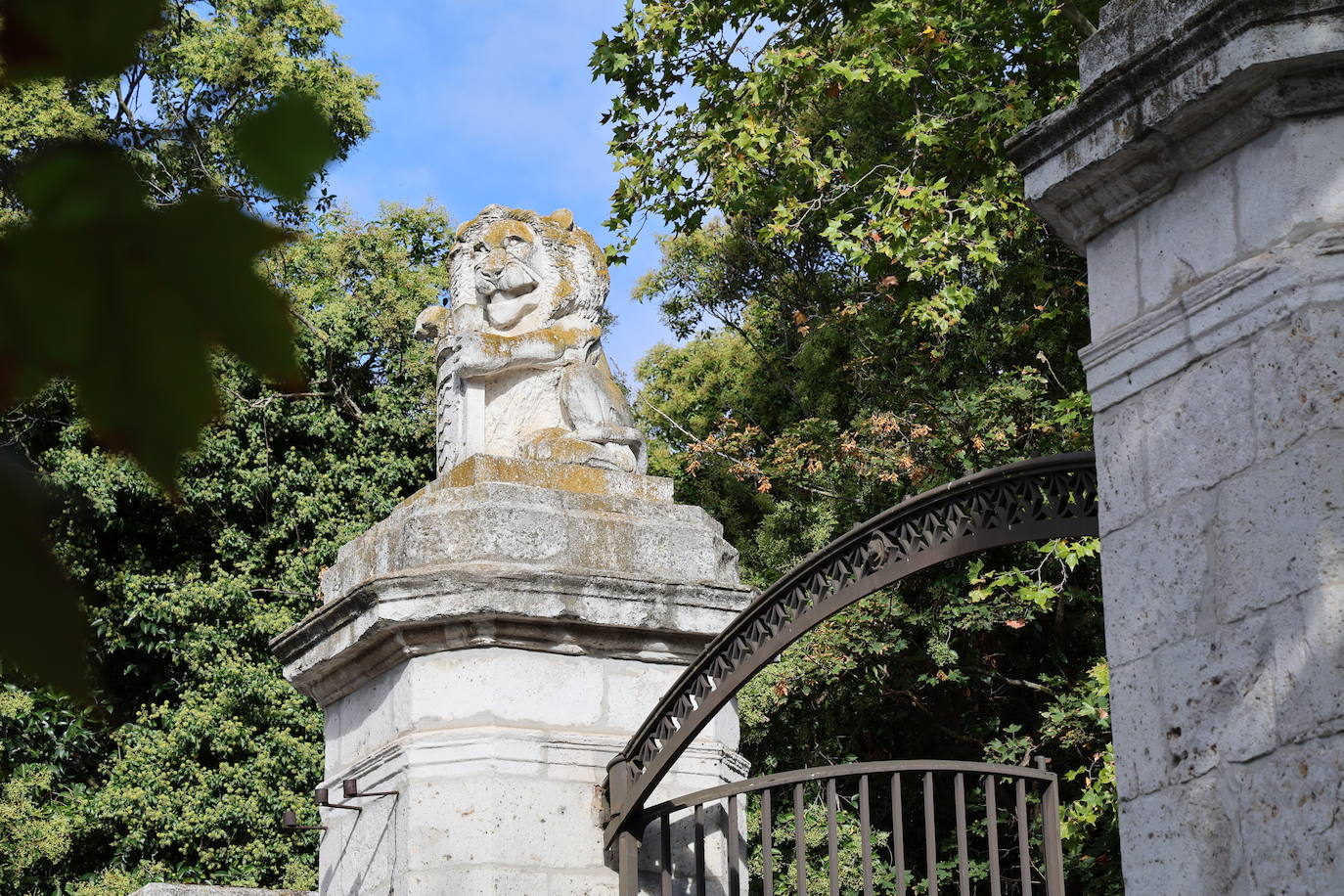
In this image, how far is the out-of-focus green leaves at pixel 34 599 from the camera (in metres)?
0.60

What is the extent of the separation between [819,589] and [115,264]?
12.2 ft

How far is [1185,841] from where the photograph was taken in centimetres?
270

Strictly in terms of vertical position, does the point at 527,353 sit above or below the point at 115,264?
above

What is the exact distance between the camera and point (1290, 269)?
2684mm

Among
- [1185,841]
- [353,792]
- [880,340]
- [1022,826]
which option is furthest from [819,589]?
[880,340]

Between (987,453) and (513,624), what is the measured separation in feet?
27.8

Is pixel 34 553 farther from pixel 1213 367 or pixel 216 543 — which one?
pixel 216 543

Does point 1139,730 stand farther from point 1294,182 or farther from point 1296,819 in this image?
point 1294,182

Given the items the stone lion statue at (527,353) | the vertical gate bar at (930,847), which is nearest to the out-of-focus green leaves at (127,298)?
the vertical gate bar at (930,847)

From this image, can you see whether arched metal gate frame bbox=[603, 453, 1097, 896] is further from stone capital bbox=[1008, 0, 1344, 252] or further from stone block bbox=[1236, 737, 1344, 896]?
stone block bbox=[1236, 737, 1344, 896]

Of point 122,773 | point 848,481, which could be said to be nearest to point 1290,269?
point 848,481

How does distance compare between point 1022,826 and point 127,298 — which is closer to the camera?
point 127,298

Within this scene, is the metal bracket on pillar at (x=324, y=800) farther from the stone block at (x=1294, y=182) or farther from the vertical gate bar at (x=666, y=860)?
the stone block at (x=1294, y=182)

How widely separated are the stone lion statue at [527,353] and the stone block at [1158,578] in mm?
2138
